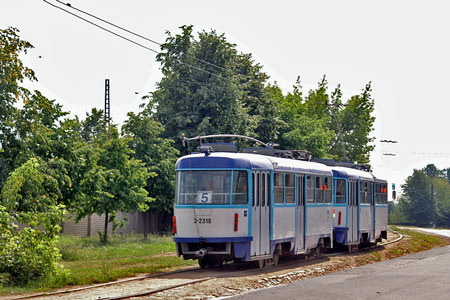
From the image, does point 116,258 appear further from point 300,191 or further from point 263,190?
point 263,190

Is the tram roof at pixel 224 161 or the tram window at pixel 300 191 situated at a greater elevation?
the tram roof at pixel 224 161

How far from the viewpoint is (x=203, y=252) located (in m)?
21.1

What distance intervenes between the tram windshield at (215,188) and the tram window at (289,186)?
8.83 feet

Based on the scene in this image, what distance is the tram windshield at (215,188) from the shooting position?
69.9 feet

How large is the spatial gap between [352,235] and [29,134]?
42.9 ft

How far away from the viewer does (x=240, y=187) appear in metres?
21.4

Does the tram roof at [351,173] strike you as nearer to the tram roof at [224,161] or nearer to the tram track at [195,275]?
the tram track at [195,275]

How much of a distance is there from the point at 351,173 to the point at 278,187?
9193 millimetres

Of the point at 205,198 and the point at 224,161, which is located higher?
the point at 224,161

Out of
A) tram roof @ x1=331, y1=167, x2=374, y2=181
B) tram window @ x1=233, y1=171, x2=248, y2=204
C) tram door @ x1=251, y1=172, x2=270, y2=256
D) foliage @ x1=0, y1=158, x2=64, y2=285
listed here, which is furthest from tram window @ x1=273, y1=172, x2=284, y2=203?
tram roof @ x1=331, y1=167, x2=374, y2=181

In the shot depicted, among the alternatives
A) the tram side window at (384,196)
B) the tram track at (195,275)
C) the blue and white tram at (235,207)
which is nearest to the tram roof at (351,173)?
the tram side window at (384,196)

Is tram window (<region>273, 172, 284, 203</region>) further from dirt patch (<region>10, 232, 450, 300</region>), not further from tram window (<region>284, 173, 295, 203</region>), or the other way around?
dirt patch (<region>10, 232, 450, 300</region>)

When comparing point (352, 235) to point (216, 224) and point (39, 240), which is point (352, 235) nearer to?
point (216, 224)

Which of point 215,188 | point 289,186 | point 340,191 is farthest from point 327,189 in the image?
point 215,188
